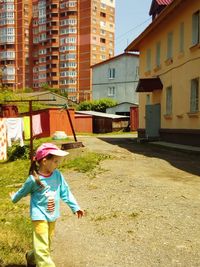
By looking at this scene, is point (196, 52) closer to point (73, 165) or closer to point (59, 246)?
point (73, 165)

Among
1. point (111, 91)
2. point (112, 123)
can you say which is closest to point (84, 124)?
point (112, 123)

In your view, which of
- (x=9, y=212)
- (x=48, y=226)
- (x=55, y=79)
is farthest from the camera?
(x=55, y=79)

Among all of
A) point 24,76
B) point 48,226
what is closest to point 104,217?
point 48,226

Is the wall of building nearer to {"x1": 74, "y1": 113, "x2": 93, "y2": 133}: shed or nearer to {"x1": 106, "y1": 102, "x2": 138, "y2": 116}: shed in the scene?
{"x1": 74, "y1": 113, "x2": 93, "y2": 133}: shed

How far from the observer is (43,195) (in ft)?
14.2

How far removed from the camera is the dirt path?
4.97 metres

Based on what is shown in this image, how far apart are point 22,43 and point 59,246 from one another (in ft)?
358

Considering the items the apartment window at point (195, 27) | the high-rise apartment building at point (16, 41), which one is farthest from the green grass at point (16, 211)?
the high-rise apartment building at point (16, 41)

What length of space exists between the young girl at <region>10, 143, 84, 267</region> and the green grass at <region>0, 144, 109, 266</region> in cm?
72

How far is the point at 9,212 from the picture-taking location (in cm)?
757

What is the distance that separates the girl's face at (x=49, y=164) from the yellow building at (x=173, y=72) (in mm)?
14125

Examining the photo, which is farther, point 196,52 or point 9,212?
point 196,52

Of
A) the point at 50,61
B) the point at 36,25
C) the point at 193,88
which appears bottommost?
the point at 193,88

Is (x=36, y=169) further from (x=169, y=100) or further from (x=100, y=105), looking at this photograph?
(x=100, y=105)
